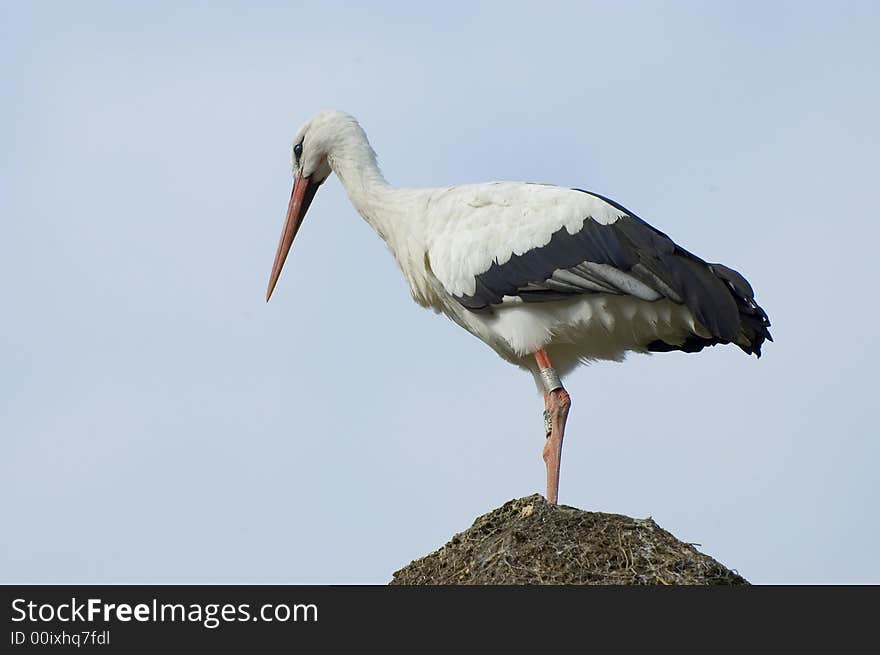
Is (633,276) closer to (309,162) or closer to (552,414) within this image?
(552,414)

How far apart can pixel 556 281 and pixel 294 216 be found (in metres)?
3.10

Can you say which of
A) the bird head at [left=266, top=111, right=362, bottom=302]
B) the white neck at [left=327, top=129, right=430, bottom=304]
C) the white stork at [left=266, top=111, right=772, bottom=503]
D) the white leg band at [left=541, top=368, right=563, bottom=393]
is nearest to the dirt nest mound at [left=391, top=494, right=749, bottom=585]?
the white stork at [left=266, top=111, right=772, bottom=503]

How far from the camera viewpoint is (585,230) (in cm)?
1102

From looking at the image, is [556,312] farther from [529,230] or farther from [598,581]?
[598,581]

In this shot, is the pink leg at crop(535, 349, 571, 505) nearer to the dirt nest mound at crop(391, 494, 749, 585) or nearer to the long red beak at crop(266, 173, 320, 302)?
the dirt nest mound at crop(391, 494, 749, 585)

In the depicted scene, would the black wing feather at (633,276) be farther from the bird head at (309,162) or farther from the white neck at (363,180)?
the bird head at (309,162)

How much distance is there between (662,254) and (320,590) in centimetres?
376

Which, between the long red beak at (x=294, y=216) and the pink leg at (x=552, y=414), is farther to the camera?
the long red beak at (x=294, y=216)

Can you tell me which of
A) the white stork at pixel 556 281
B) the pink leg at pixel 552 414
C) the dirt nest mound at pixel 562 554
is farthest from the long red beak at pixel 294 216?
the dirt nest mound at pixel 562 554

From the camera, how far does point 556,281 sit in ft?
35.8

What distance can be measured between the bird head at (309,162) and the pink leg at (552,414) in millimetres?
2709

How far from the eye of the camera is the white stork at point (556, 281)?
10.7 m

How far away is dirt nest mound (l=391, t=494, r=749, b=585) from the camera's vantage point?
9094mm

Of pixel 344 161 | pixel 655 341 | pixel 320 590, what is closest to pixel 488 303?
pixel 655 341
